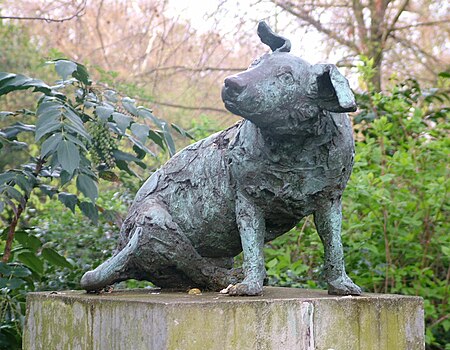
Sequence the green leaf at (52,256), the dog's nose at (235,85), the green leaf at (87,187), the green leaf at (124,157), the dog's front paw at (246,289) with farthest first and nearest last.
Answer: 1. the green leaf at (52,256)
2. the green leaf at (124,157)
3. the green leaf at (87,187)
4. the dog's front paw at (246,289)
5. the dog's nose at (235,85)

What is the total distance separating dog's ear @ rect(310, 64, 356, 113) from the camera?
2.04 m

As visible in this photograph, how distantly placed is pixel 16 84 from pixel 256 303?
1.51 m

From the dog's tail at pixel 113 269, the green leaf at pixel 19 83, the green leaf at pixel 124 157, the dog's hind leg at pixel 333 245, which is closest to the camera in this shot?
the dog's hind leg at pixel 333 245

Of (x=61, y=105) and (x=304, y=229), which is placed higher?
(x=61, y=105)

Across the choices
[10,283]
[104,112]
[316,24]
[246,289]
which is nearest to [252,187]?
[246,289]

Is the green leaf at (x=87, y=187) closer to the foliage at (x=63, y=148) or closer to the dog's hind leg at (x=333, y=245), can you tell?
the foliage at (x=63, y=148)

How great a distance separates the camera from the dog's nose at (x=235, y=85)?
79.6 inches

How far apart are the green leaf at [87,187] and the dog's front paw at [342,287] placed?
105cm

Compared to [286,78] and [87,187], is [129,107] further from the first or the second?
[286,78]

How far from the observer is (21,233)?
3520mm

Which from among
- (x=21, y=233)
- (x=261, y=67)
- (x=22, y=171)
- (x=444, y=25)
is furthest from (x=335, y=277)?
(x=444, y=25)

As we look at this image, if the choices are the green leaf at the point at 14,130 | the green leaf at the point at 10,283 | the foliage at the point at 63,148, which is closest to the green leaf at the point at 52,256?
the foliage at the point at 63,148

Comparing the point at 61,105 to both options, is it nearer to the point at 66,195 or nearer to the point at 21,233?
the point at 66,195

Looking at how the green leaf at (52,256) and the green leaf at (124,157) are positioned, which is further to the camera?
the green leaf at (52,256)
